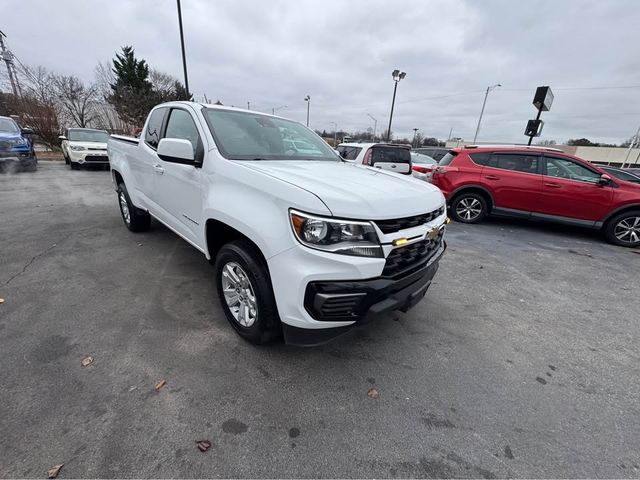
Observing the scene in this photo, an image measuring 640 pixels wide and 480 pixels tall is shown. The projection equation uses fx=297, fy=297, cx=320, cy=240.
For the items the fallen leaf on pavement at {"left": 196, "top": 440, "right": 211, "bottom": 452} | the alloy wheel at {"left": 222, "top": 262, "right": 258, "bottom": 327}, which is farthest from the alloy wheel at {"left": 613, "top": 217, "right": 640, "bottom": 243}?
the fallen leaf on pavement at {"left": 196, "top": 440, "right": 211, "bottom": 452}

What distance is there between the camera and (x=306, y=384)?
82.7 inches

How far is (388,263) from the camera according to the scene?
1.92m

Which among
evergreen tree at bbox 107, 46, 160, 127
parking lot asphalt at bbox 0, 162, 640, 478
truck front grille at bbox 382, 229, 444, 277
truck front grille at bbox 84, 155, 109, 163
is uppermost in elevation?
evergreen tree at bbox 107, 46, 160, 127

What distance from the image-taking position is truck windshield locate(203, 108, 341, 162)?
102 inches

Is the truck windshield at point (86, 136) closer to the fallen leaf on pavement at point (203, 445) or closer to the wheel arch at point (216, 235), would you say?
the wheel arch at point (216, 235)

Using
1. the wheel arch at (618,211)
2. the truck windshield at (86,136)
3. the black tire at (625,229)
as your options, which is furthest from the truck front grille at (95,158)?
the black tire at (625,229)

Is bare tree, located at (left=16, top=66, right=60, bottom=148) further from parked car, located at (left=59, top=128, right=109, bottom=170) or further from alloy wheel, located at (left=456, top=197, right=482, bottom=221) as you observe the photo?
alloy wheel, located at (left=456, top=197, right=482, bottom=221)

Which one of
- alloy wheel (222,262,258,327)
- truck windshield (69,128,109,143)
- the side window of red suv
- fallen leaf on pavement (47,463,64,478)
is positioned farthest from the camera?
truck windshield (69,128,109,143)

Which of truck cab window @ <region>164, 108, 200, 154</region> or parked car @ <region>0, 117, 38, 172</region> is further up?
truck cab window @ <region>164, 108, 200, 154</region>

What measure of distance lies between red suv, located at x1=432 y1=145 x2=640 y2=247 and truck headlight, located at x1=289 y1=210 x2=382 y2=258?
A: 19.3 ft

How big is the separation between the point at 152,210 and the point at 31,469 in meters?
2.89

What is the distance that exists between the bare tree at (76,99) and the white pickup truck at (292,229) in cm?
2876

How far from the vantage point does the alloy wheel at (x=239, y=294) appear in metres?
2.27

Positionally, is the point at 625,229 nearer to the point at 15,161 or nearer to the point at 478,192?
the point at 478,192
